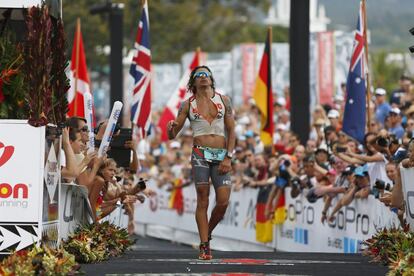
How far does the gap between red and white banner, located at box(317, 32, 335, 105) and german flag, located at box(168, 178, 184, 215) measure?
12.1 ft

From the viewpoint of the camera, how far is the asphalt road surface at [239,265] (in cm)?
1256

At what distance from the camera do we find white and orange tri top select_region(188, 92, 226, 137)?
49.0 feet

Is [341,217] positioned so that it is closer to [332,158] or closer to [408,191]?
[332,158]

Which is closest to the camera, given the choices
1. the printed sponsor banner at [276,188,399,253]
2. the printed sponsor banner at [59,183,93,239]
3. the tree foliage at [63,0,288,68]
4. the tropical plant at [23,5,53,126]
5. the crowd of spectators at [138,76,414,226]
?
the tropical plant at [23,5,53,126]

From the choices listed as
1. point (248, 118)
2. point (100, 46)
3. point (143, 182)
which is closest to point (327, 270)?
point (143, 182)

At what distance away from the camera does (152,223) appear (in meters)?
35.9

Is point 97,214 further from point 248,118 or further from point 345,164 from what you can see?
point 248,118

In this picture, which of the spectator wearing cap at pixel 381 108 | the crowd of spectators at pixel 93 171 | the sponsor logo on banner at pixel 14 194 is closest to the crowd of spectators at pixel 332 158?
the spectator wearing cap at pixel 381 108

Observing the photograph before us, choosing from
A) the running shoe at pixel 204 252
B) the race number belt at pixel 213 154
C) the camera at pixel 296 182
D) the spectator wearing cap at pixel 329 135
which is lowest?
the running shoe at pixel 204 252

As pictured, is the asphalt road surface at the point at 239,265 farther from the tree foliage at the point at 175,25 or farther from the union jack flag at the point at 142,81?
the tree foliage at the point at 175,25

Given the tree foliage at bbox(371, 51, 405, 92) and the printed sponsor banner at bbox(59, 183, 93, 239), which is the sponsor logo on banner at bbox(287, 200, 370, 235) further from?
the tree foliage at bbox(371, 51, 405, 92)

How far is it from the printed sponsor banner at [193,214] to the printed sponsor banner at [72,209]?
33.7ft

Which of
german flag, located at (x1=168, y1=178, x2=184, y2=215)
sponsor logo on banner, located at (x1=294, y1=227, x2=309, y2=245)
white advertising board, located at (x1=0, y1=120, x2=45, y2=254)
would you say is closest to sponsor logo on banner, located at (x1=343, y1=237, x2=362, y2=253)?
sponsor logo on banner, located at (x1=294, y1=227, x2=309, y2=245)

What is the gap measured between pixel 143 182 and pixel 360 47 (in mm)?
6222
